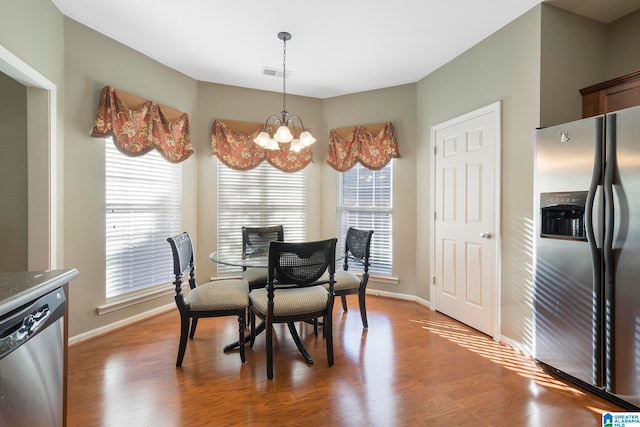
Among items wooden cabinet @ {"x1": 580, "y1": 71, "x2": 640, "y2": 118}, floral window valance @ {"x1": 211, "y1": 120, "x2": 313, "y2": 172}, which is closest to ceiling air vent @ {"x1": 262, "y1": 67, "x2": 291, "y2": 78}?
floral window valance @ {"x1": 211, "y1": 120, "x2": 313, "y2": 172}

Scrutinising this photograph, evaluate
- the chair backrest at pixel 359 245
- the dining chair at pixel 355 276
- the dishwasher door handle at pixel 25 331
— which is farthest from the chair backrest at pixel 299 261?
the dishwasher door handle at pixel 25 331

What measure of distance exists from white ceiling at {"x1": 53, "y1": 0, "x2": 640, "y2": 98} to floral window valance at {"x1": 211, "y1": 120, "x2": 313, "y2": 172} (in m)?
0.61

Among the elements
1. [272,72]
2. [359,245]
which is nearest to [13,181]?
[272,72]

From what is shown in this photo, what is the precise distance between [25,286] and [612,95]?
11.5 ft

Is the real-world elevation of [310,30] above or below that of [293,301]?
above

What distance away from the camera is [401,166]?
13.0ft

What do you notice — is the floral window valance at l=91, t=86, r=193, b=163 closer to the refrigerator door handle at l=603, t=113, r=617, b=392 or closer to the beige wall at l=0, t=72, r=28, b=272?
the beige wall at l=0, t=72, r=28, b=272

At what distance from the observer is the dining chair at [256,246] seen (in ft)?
9.86

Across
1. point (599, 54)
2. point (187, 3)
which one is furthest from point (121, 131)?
point (599, 54)

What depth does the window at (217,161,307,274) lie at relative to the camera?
397 centimetres

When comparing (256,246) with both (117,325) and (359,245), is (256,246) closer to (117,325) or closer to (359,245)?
(359,245)

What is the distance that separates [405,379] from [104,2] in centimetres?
360

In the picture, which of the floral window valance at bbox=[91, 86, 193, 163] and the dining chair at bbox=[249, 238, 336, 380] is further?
the floral window valance at bbox=[91, 86, 193, 163]

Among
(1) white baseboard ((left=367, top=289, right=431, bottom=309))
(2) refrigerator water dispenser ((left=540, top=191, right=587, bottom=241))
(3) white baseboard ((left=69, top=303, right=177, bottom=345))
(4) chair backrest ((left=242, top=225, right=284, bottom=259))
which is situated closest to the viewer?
(2) refrigerator water dispenser ((left=540, top=191, right=587, bottom=241))
